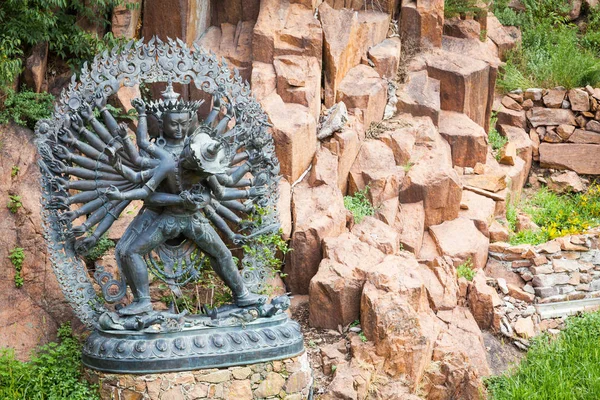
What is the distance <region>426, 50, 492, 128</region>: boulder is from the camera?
12.8 m


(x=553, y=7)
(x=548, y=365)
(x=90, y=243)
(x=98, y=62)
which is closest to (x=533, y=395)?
(x=548, y=365)

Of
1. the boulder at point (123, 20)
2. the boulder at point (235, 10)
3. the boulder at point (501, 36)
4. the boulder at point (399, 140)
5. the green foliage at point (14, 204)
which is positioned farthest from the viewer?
the boulder at point (501, 36)

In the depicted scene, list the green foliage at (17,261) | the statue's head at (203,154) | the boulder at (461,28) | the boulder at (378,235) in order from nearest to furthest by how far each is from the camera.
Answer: the statue's head at (203,154)
the green foliage at (17,261)
the boulder at (378,235)
the boulder at (461,28)

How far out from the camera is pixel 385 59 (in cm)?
1223

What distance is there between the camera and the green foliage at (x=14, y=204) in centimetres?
898

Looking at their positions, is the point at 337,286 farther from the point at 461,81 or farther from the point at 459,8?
the point at 459,8

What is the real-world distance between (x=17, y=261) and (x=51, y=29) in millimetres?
2885

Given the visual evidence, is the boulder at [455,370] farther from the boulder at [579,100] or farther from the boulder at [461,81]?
the boulder at [579,100]

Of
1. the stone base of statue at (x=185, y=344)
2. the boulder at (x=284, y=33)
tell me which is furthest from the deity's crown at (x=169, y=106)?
the boulder at (x=284, y=33)

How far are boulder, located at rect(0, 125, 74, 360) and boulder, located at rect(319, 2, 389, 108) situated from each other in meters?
3.91

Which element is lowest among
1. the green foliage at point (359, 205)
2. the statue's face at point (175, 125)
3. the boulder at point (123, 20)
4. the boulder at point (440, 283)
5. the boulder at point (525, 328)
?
the boulder at point (525, 328)

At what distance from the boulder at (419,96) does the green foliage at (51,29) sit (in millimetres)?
3988

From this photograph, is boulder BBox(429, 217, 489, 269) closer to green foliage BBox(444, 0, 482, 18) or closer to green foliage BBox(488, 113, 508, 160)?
green foliage BBox(488, 113, 508, 160)

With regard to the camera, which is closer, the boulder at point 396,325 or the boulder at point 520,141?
the boulder at point 396,325
